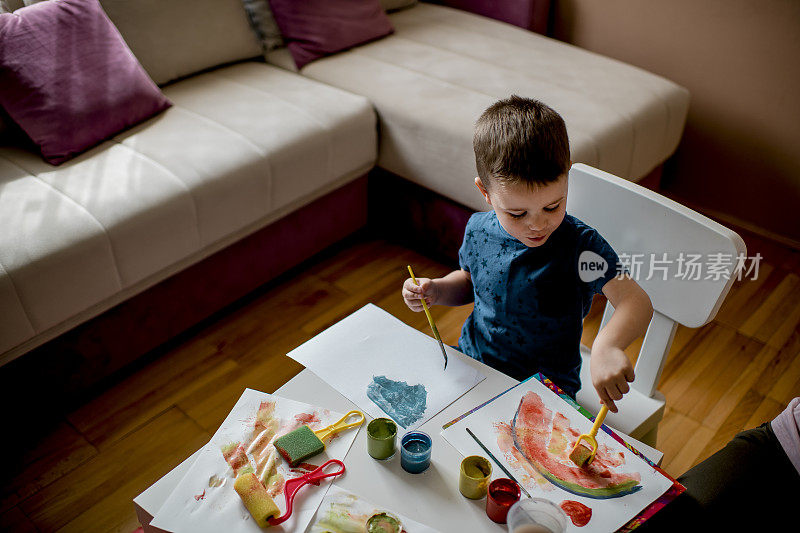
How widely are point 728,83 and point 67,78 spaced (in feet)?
6.93

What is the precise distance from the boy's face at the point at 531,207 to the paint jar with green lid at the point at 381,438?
345 mm

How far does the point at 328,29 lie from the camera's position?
238cm

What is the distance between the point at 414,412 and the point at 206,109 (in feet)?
4.54

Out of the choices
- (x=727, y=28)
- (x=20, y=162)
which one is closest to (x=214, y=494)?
(x=20, y=162)

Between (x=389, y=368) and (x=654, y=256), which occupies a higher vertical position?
(x=654, y=256)

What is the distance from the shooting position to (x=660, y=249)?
1127 mm

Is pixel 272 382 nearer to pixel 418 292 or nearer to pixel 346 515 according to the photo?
pixel 418 292

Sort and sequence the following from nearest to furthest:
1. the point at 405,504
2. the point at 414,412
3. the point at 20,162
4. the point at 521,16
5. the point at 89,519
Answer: the point at 405,504 → the point at 414,412 → the point at 89,519 → the point at 20,162 → the point at 521,16

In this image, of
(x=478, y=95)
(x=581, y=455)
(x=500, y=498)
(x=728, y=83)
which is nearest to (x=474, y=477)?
(x=500, y=498)

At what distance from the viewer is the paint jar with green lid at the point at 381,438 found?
0.90 meters

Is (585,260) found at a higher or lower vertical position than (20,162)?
higher

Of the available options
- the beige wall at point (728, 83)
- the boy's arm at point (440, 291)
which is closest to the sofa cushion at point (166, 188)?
the boy's arm at point (440, 291)

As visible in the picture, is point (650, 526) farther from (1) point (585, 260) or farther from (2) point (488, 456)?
(1) point (585, 260)

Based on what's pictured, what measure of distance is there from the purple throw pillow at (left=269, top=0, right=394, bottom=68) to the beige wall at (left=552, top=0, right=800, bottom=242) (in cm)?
90
